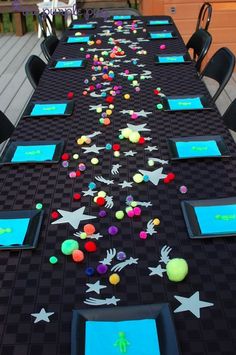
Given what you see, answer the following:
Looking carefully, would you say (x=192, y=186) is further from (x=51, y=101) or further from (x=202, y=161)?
(x=51, y=101)

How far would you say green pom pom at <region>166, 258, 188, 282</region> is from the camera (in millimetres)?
943

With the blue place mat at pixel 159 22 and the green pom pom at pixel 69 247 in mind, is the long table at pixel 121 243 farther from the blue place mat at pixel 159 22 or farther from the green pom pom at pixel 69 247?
the blue place mat at pixel 159 22

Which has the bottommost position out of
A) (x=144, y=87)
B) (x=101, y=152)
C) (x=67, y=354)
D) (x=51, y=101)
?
(x=67, y=354)

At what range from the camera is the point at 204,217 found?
114cm

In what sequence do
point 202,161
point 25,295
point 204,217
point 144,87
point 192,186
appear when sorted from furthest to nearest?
point 144,87, point 202,161, point 192,186, point 204,217, point 25,295

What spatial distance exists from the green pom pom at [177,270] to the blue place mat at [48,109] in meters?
1.00

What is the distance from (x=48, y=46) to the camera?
9.35ft

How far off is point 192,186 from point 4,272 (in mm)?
601

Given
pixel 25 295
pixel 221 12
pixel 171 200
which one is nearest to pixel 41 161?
pixel 171 200

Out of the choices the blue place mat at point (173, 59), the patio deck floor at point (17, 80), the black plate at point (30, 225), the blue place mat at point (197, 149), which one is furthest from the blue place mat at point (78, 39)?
the black plate at point (30, 225)

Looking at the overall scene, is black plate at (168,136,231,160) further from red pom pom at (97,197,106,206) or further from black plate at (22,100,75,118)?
black plate at (22,100,75,118)

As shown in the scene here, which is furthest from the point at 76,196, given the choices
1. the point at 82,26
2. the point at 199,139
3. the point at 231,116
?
the point at 82,26

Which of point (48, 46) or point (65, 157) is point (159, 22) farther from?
point (65, 157)

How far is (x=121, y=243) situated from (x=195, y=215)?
8.9 inches
